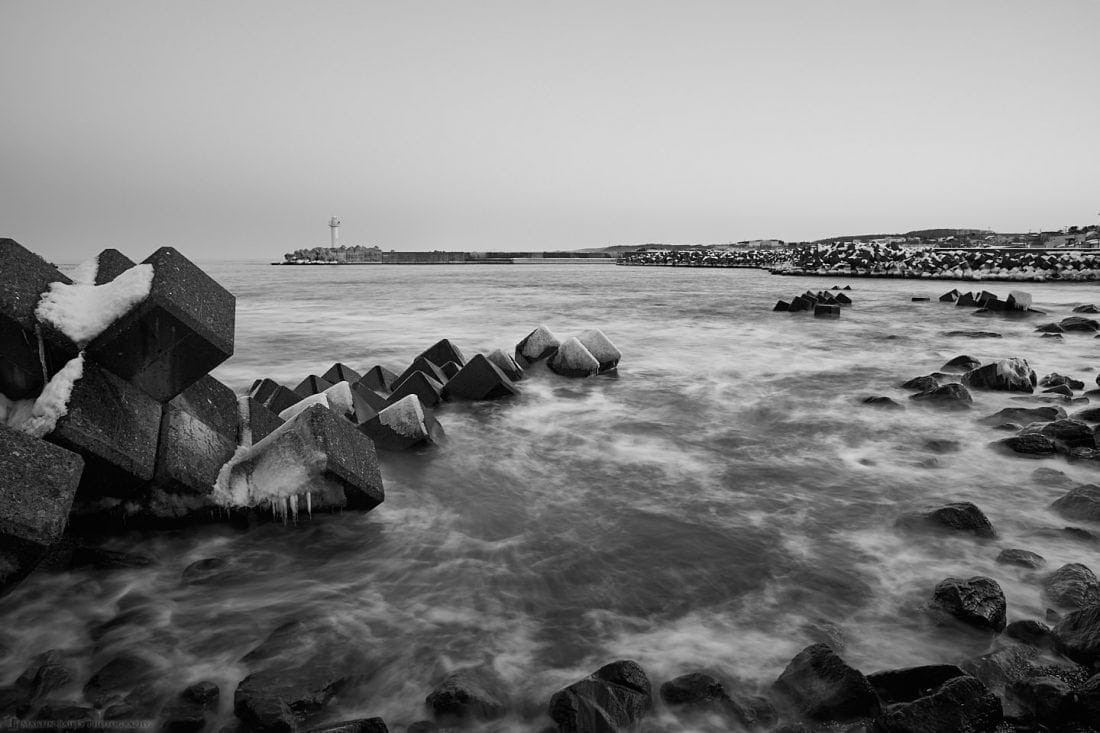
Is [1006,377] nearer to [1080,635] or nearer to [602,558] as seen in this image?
[1080,635]

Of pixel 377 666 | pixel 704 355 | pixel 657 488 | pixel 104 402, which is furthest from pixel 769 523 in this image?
pixel 704 355

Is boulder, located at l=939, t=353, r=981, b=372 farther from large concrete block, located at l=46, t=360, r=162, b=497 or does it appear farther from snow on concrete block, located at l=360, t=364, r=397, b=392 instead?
large concrete block, located at l=46, t=360, r=162, b=497

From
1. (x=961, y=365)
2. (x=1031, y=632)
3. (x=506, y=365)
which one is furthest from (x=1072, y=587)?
(x=961, y=365)

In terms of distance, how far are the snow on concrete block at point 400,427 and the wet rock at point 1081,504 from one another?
12.1 ft

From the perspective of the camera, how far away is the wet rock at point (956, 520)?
285 centimetres

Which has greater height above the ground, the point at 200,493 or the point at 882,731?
the point at 200,493

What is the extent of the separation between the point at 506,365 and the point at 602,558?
3885 millimetres

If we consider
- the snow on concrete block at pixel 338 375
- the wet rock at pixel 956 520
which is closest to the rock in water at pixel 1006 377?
the wet rock at pixel 956 520

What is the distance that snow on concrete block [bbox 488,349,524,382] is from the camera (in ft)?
20.9

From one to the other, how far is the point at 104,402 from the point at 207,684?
1.41 metres

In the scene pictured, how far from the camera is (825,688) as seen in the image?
1733 millimetres

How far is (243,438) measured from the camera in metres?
3.47

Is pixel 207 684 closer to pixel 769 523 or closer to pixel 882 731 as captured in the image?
pixel 882 731

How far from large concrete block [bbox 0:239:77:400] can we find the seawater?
2.77 feet
